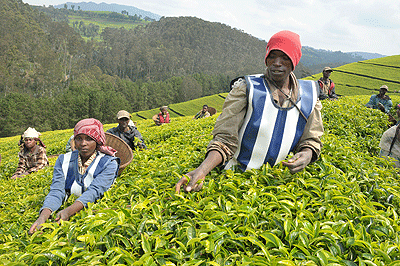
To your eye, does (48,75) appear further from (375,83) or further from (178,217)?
(178,217)

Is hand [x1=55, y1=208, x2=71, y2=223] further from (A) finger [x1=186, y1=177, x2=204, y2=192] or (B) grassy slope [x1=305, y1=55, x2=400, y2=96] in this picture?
(B) grassy slope [x1=305, y1=55, x2=400, y2=96]

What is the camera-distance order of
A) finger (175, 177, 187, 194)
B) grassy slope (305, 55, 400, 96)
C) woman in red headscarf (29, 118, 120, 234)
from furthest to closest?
grassy slope (305, 55, 400, 96) < woman in red headscarf (29, 118, 120, 234) < finger (175, 177, 187, 194)

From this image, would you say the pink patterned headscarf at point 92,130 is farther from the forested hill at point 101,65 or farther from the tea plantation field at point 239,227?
the forested hill at point 101,65

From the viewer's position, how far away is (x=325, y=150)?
109 inches

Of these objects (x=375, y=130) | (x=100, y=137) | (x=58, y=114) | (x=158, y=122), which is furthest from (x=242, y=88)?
(x=58, y=114)

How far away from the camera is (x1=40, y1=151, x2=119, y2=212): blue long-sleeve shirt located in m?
2.58

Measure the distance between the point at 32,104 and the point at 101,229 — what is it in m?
53.7

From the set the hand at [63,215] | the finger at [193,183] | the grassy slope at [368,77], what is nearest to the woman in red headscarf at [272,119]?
the finger at [193,183]

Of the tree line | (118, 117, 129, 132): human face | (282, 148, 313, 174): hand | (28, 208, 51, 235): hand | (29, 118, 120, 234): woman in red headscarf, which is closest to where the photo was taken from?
(282, 148, 313, 174): hand

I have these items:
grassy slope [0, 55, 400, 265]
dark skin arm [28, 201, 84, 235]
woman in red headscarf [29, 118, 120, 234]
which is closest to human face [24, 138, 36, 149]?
woman in red headscarf [29, 118, 120, 234]

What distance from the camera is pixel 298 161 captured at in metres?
1.98

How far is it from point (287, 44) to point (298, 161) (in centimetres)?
85

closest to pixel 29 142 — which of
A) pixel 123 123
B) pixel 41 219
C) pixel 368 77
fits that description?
pixel 123 123

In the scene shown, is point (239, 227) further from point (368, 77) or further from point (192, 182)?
point (368, 77)
